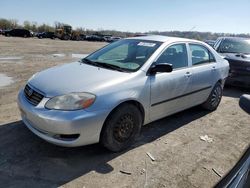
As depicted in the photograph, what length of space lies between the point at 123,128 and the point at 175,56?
1765mm

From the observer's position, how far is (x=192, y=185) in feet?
10.6

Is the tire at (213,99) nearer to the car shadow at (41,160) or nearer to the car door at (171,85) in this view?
the car door at (171,85)

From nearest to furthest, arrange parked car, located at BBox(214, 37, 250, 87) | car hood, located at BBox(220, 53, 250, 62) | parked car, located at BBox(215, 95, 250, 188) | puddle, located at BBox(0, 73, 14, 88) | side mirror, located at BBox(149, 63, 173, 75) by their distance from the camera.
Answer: parked car, located at BBox(215, 95, 250, 188), side mirror, located at BBox(149, 63, 173, 75), puddle, located at BBox(0, 73, 14, 88), parked car, located at BBox(214, 37, 250, 87), car hood, located at BBox(220, 53, 250, 62)

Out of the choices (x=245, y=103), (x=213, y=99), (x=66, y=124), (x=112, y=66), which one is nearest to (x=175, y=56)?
(x=112, y=66)

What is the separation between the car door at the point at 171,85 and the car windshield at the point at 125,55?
26 cm

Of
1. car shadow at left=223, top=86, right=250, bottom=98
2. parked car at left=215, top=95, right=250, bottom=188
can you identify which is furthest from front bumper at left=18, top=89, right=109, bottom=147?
car shadow at left=223, top=86, right=250, bottom=98

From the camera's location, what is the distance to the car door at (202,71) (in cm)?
508

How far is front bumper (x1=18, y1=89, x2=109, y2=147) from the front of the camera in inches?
128

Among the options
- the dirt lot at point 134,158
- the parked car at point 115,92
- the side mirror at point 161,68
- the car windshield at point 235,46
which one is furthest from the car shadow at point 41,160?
the car windshield at point 235,46

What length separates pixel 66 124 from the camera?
3.22 m

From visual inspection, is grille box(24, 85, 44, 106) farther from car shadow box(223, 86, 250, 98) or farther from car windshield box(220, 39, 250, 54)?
car windshield box(220, 39, 250, 54)

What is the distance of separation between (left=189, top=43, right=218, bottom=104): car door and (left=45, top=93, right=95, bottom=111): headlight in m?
2.37

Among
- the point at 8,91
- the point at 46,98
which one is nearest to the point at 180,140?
the point at 46,98

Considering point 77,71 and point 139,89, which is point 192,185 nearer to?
point 139,89
